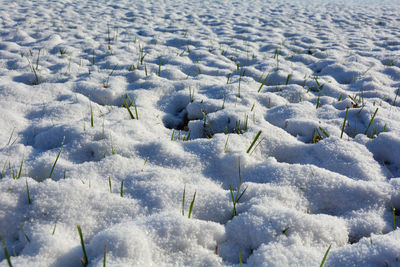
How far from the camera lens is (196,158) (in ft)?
5.90

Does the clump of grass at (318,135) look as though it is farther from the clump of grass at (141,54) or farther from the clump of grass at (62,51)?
the clump of grass at (62,51)

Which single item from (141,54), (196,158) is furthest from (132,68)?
(196,158)

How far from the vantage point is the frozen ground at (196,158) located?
1182 mm

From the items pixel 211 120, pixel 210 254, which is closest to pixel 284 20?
pixel 211 120

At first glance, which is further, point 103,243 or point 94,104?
point 94,104

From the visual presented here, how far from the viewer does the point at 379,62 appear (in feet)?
13.0

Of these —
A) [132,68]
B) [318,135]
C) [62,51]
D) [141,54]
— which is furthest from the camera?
[141,54]

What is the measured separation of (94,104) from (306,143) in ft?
5.93

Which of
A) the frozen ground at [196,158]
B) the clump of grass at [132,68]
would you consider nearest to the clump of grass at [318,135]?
the frozen ground at [196,158]

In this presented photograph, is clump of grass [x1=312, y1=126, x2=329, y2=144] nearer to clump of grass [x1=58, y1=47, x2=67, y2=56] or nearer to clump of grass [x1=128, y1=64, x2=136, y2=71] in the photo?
clump of grass [x1=128, y1=64, x2=136, y2=71]

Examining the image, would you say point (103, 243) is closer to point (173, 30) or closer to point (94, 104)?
point (94, 104)

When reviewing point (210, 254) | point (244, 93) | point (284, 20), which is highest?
point (284, 20)

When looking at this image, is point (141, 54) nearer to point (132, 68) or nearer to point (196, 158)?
point (132, 68)

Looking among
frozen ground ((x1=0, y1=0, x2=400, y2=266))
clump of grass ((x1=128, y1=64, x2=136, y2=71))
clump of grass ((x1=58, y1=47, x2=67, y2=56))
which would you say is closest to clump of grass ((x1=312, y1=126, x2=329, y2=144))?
frozen ground ((x1=0, y1=0, x2=400, y2=266))
